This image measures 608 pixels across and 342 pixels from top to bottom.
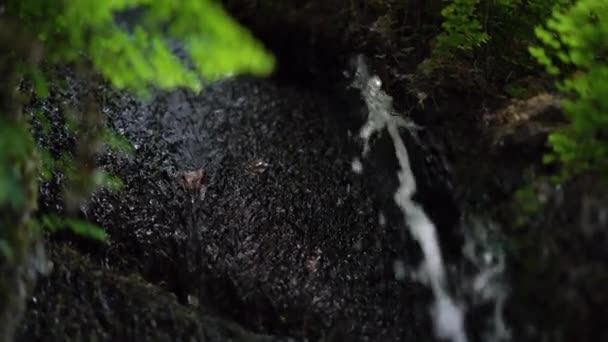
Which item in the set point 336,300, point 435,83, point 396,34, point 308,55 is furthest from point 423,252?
point 308,55

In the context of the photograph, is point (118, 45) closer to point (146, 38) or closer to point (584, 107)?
point (146, 38)

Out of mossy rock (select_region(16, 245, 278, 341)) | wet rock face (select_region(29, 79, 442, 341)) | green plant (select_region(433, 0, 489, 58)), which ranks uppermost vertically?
green plant (select_region(433, 0, 489, 58))

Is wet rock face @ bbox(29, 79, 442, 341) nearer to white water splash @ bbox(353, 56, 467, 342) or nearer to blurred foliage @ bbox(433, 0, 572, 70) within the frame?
white water splash @ bbox(353, 56, 467, 342)

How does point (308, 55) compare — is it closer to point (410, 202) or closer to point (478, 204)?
point (410, 202)

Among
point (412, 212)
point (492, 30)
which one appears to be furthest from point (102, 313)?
point (492, 30)

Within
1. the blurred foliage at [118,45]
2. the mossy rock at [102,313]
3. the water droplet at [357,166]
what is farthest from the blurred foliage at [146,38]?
the water droplet at [357,166]

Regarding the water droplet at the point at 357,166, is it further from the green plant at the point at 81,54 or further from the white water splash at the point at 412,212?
the green plant at the point at 81,54

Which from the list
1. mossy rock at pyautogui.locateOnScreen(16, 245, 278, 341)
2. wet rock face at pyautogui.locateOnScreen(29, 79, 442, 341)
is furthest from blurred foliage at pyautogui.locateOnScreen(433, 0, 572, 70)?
mossy rock at pyautogui.locateOnScreen(16, 245, 278, 341)
